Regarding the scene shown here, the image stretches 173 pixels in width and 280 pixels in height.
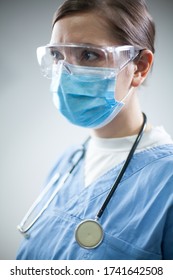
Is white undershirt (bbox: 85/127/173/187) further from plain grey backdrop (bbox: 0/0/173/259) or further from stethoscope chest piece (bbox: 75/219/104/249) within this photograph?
plain grey backdrop (bbox: 0/0/173/259)

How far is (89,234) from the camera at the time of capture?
770 mm

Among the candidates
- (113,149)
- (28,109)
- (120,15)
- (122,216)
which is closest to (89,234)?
(122,216)

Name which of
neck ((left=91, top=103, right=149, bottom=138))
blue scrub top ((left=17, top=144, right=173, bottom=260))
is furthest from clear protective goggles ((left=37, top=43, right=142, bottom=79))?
blue scrub top ((left=17, top=144, right=173, bottom=260))

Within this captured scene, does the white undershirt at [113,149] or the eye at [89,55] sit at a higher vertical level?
the eye at [89,55]

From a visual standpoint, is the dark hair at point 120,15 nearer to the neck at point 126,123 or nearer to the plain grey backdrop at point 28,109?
the neck at point 126,123

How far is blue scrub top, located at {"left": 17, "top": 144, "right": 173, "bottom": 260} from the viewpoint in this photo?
2.40 feet

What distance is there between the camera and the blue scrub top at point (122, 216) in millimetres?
733

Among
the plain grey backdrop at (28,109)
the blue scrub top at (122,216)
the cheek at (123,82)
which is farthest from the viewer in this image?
the plain grey backdrop at (28,109)

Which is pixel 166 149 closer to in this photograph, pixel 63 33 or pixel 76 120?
pixel 76 120

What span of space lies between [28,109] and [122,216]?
0.84m

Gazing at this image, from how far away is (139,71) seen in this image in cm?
89

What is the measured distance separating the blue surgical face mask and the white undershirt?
0.10 meters

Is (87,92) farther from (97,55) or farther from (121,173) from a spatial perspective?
(121,173)

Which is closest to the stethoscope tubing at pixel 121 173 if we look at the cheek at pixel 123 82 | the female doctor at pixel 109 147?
the female doctor at pixel 109 147
